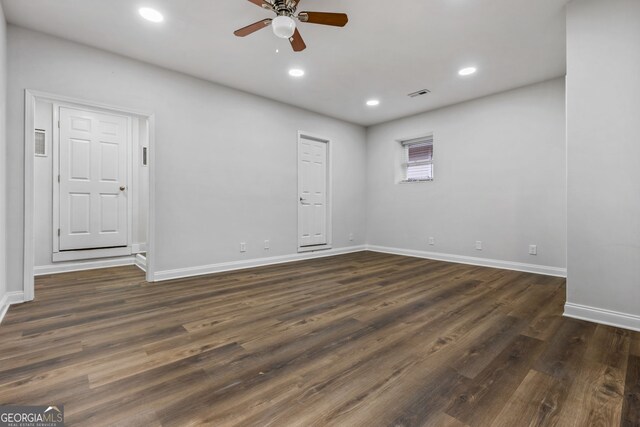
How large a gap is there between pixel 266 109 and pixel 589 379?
4652mm

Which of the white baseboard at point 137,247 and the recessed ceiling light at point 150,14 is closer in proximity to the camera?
the recessed ceiling light at point 150,14

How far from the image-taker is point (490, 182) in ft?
14.9

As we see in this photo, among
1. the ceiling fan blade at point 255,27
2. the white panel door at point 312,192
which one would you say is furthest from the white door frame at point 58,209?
the white panel door at point 312,192

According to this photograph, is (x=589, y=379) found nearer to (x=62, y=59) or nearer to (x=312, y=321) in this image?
(x=312, y=321)

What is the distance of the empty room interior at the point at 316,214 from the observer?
4.93 feet

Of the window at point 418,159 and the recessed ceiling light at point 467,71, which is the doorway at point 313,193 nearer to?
the window at point 418,159

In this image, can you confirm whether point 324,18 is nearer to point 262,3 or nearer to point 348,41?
point 262,3

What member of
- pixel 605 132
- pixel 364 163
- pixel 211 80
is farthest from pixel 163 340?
pixel 364 163

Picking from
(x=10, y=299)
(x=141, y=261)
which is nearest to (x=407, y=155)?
(x=141, y=261)

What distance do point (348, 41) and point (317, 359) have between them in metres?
3.01

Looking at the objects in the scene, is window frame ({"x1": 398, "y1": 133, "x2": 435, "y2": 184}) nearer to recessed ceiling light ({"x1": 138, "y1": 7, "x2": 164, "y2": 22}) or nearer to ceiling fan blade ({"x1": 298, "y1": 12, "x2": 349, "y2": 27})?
ceiling fan blade ({"x1": 298, "y1": 12, "x2": 349, "y2": 27})

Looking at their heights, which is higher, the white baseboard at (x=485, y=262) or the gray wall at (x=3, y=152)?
the gray wall at (x=3, y=152)

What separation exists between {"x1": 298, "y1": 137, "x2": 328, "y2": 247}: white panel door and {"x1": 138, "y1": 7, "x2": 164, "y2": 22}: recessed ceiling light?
278cm

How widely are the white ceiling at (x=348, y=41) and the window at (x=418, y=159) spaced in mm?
1270
